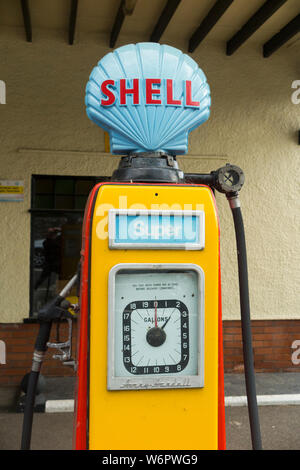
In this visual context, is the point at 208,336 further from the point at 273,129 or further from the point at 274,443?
the point at 273,129

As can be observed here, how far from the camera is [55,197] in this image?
18.8 ft

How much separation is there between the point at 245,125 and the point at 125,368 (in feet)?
15.2

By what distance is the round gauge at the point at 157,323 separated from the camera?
1859mm

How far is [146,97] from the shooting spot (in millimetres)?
1953

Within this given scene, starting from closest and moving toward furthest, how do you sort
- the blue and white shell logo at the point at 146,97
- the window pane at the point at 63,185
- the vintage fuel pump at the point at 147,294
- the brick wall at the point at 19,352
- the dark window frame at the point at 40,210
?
the vintage fuel pump at the point at 147,294 → the blue and white shell logo at the point at 146,97 → the brick wall at the point at 19,352 → the dark window frame at the point at 40,210 → the window pane at the point at 63,185

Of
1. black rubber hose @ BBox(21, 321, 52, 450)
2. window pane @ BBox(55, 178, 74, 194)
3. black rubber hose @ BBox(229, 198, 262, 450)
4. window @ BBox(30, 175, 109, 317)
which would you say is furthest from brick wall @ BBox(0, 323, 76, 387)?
black rubber hose @ BBox(229, 198, 262, 450)

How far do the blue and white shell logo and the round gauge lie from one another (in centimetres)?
56

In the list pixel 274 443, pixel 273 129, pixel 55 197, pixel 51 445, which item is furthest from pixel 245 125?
pixel 51 445

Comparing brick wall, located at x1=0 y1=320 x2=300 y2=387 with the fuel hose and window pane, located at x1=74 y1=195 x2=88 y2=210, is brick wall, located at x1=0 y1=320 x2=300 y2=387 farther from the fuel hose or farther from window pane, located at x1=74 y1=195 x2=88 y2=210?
the fuel hose

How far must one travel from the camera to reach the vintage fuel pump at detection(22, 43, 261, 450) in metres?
1.82

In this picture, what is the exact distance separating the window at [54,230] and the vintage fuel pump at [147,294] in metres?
3.75

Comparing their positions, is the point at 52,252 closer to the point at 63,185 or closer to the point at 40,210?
the point at 40,210

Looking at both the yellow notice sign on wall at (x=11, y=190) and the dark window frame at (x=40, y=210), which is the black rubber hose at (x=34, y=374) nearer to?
the dark window frame at (x=40, y=210)

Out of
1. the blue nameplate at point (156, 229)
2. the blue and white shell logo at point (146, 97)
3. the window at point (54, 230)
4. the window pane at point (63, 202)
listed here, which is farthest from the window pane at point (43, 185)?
the blue nameplate at point (156, 229)
